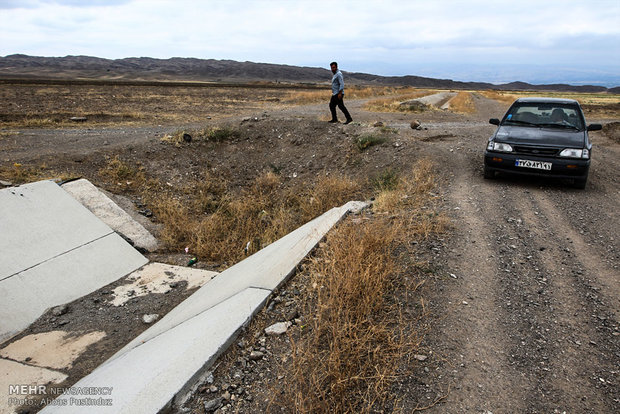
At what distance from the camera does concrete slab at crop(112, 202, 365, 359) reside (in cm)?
447

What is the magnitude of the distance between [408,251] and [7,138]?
45.2 ft

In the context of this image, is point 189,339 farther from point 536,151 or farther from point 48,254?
point 536,151

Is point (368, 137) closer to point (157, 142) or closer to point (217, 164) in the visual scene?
point (217, 164)

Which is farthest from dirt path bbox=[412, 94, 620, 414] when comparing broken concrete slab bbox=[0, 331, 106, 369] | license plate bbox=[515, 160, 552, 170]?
broken concrete slab bbox=[0, 331, 106, 369]

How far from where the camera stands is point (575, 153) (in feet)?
22.9

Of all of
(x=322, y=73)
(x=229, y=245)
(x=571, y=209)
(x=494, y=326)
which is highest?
(x=322, y=73)

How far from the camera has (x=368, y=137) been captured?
11211 millimetres

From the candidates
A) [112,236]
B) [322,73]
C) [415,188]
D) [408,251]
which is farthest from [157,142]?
[322,73]

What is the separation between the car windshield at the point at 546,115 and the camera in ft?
25.6

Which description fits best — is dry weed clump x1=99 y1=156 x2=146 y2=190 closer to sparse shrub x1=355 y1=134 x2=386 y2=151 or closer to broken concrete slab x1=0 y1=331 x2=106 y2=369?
broken concrete slab x1=0 y1=331 x2=106 y2=369

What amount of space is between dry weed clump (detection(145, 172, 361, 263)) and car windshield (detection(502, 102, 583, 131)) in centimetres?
366

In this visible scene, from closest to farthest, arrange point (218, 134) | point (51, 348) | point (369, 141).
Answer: point (51, 348)
point (369, 141)
point (218, 134)

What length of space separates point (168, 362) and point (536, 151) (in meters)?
7.06

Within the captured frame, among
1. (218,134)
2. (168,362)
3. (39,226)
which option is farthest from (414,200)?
(218,134)
